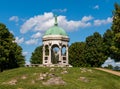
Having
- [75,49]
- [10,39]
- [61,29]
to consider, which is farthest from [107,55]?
[10,39]

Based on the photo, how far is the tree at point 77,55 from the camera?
380 ft

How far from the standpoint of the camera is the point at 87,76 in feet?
224

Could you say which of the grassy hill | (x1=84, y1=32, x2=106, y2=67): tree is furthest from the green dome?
(x1=84, y1=32, x2=106, y2=67): tree

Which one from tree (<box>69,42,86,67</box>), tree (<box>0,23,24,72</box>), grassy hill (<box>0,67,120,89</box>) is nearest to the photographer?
grassy hill (<box>0,67,120,89</box>)

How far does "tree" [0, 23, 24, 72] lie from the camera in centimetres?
8881

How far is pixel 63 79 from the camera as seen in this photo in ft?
207

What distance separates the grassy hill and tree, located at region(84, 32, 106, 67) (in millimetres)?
34198

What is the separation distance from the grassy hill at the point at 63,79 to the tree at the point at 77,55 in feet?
133

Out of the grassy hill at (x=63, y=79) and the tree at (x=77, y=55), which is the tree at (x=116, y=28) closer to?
the grassy hill at (x=63, y=79)

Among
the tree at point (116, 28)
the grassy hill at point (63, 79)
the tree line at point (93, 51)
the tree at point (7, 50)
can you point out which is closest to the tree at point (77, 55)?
the tree line at point (93, 51)

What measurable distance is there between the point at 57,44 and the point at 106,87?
3330 cm

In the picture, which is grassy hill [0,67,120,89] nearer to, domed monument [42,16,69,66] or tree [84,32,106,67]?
domed monument [42,16,69,66]

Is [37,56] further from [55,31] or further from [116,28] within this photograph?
[116,28]

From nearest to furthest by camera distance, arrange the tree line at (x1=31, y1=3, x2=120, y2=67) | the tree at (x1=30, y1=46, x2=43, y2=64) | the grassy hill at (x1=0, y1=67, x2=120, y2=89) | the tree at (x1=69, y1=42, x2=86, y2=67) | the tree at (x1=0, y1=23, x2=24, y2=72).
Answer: the grassy hill at (x1=0, y1=67, x2=120, y2=89)
the tree at (x1=0, y1=23, x2=24, y2=72)
the tree line at (x1=31, y1=3, x2=120, y2=67)
the tree at (x1=69, y1=42, x2=86, y2=67)
the tree at (x1=30, y1=46, x2=43, y2=64)
